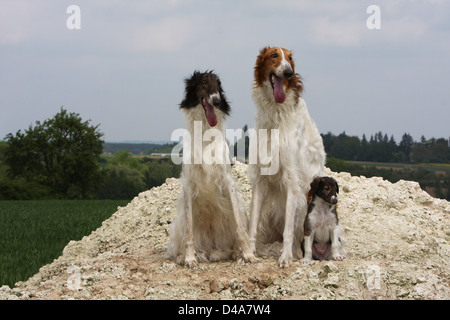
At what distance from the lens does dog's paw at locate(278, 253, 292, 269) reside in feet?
23.1

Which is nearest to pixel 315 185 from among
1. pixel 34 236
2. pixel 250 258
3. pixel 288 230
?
pixel 288 230

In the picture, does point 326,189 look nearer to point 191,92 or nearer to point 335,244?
point 335,244

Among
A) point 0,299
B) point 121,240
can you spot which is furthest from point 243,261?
point 121,240

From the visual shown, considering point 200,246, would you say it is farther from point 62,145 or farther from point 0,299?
point 62,145

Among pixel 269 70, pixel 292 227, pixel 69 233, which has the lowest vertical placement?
pixel 69 233

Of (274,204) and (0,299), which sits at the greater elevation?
(274,204)

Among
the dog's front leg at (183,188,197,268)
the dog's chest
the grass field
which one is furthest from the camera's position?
the grass field

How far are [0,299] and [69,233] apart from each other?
23.6 ft

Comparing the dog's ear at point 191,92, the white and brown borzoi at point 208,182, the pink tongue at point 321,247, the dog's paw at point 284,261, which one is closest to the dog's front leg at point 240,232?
the white and brown borzoi at point 208,182

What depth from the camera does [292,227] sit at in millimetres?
7328

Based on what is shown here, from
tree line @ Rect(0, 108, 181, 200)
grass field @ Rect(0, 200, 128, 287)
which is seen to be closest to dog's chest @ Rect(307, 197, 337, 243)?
grass field @ Rect(0, 200, 128, 287)

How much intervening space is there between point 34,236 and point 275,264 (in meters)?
9.14

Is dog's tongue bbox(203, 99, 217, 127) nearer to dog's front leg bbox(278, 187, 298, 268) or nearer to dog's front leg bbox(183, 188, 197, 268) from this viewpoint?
dog's front leg bbox(183, 188, 197, 268)

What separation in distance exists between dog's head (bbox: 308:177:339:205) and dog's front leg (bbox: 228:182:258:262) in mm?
1162
